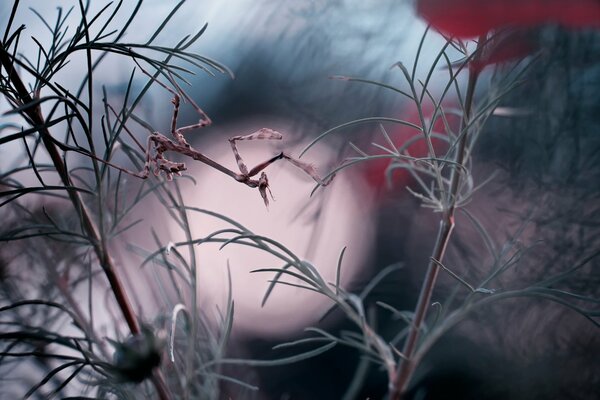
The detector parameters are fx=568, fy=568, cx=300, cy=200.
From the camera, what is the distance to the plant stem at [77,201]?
15 centimetres

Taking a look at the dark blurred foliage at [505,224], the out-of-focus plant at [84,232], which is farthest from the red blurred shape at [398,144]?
the out-of-focus plant at [84,232]

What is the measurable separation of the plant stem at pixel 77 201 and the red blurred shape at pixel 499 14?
130 millimetres

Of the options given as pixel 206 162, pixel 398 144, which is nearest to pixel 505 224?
pixel 398 144

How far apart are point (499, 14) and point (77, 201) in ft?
0.55

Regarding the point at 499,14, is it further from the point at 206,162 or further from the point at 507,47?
the point at 206,162

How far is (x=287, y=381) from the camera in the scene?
0.36m

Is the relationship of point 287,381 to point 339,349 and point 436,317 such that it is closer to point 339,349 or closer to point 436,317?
point 339,349

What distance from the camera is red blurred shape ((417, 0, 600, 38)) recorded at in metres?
0.20

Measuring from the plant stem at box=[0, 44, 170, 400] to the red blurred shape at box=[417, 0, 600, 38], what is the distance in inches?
5.1

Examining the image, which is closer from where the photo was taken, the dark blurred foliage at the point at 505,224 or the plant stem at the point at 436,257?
the plant stem at the point at 436,257

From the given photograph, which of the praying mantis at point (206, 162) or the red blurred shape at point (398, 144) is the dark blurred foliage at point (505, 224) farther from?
the praying mantis at point (206, 162)

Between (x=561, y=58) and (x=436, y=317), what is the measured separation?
19 cm

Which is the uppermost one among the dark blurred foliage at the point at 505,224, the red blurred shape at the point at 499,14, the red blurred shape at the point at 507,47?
the red blurred shape at the point at 499,14

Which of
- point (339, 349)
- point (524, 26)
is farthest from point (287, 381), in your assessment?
point (524, 26)
